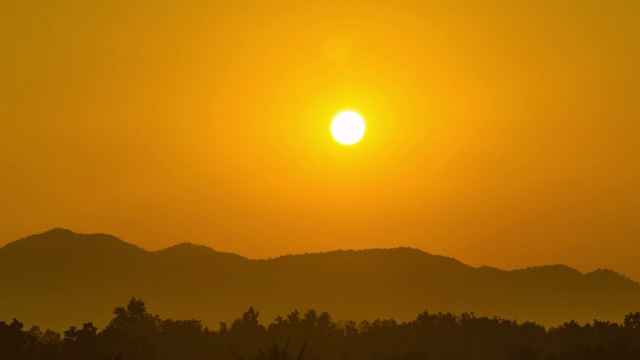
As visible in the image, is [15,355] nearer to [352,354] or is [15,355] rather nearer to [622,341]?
[352,354]

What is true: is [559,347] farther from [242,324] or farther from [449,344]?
[242,324]

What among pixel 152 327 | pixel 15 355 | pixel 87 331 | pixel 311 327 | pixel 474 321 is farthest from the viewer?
pixel 474 321

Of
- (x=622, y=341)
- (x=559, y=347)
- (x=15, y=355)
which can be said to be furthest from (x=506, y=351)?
(x=15, y=355)

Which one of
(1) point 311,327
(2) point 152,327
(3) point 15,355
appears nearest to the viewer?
(3) point 15,355

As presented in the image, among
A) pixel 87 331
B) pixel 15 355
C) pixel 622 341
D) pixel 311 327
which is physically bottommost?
pixel 15 355

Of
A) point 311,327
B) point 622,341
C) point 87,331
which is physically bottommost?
point 87,331

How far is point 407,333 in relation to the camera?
520 feet

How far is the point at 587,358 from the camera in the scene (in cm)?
10381

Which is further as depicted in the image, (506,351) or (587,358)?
(506,351)

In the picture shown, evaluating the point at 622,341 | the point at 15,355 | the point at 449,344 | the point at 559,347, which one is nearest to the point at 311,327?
the point at 449,344

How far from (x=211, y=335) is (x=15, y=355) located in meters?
52.8

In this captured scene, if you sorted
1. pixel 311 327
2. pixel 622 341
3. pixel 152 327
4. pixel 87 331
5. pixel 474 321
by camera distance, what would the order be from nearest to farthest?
pixel 87 331, pixel 622 341, pixel 152 327, pixel 311 327, pixel 474 321

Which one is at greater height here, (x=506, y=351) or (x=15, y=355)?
(x=506, y=351)

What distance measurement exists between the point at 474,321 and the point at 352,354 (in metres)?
31.0
